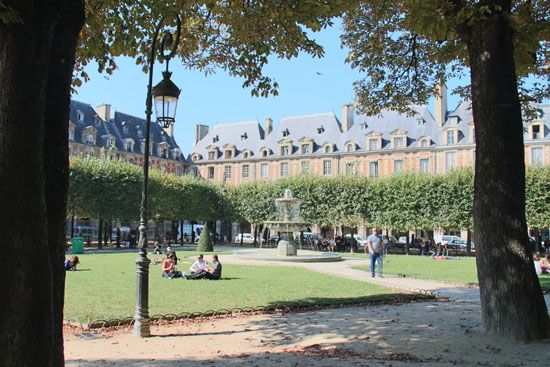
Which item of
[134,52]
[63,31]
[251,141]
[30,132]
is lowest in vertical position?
[30,132]

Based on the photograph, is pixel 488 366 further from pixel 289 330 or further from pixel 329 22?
pixel 329 22

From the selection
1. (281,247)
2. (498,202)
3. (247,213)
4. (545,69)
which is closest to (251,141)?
(247,213)

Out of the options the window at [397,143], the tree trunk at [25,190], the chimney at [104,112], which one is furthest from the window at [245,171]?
the tree trunk at [25,190]

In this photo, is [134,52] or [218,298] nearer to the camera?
[134,52]

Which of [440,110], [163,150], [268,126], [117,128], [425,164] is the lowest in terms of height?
[425,164]

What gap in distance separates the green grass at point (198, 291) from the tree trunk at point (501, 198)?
14.6 feet

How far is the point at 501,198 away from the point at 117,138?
5492 cm

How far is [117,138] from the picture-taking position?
5734 cm

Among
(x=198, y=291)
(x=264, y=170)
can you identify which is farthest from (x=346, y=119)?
(x=198, y=291)

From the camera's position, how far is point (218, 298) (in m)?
11.0

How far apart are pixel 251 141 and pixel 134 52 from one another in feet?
177

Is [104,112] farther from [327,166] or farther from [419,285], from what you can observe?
[419,285]

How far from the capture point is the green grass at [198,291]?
380 inches

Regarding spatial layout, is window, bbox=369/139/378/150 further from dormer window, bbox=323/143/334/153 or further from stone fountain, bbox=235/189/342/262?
stone fountain, bbox=235/189/342/262
